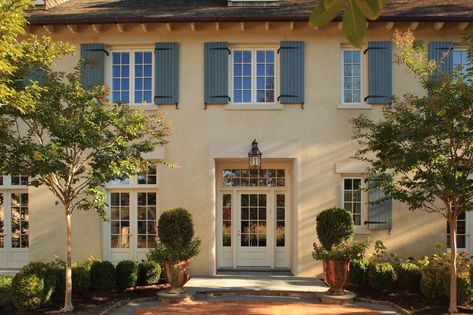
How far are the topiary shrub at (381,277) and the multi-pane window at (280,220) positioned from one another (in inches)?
111

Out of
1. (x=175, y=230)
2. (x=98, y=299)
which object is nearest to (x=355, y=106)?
(x=175, y=230)

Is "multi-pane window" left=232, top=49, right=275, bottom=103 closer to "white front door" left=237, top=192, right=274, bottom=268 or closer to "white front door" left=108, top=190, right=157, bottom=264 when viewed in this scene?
"white front door" left=237, top=192, right=274, bottom=268

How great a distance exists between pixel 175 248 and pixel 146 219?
2.80 meters

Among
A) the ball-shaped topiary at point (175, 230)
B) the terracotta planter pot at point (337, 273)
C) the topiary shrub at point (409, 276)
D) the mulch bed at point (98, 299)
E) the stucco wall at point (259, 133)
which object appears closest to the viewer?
the mulch bed at point (98, 299)

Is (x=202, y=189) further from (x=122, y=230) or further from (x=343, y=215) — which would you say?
(x=343, y=215)

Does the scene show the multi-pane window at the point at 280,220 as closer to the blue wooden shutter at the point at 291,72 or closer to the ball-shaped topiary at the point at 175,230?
the blue wooden shutter at the point at 291,72

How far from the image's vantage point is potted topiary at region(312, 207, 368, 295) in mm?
9641

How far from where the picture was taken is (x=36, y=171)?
8.27m

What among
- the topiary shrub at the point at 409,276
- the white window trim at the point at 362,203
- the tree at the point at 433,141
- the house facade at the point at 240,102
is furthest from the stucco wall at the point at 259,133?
the tree at the point at 433,141

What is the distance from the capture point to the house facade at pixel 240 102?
12.1 m

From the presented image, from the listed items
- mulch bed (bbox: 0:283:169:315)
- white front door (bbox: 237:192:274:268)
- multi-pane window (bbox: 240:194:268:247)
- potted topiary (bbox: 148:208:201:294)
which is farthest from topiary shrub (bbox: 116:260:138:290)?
multi-pane window (bbox: 240:194:268:247)

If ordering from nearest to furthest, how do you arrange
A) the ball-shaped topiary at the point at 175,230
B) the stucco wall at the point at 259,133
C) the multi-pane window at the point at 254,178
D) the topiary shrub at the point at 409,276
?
the ball-shaped topiary at the point at 175,230 < the topiary shrub at the point at 409,276 < the stucco wall at the point at 259,133 < the multi-pane window at the point at 254,178

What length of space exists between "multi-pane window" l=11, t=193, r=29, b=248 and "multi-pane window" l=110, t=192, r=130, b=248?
2.32 m

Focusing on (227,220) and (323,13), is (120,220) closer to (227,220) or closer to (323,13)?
(227,220)
